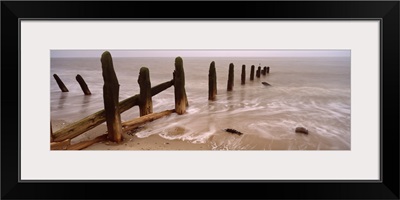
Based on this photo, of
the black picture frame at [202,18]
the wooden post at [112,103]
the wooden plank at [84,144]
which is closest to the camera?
the black picture frame at [202,18]

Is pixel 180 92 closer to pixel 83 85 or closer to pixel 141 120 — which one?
pixel 141 120

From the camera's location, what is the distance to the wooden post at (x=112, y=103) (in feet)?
10.1

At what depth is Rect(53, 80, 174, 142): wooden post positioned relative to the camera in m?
2.95

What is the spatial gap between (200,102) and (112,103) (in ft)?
2.87

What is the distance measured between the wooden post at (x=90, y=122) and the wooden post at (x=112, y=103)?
6 cm

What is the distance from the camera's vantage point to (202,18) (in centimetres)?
285

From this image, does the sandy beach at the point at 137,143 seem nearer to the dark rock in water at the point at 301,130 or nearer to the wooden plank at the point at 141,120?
the wooden plank at the point at 141,120

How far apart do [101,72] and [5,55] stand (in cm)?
81

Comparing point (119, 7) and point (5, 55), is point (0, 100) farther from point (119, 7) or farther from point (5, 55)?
point (119, 7)

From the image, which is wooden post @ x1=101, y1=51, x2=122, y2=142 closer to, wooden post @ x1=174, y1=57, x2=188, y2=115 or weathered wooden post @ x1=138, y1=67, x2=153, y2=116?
weathered wooden post @ x1=138, y1=67, x2=153, y2=116

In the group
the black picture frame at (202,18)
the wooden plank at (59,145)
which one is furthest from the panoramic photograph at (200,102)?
the black picture frame at (202,18)

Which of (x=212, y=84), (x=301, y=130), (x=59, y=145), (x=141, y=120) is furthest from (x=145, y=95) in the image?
(x=301, y=130)

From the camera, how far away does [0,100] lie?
2881 millimetres

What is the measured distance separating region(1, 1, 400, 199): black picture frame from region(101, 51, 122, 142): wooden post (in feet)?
1.54
